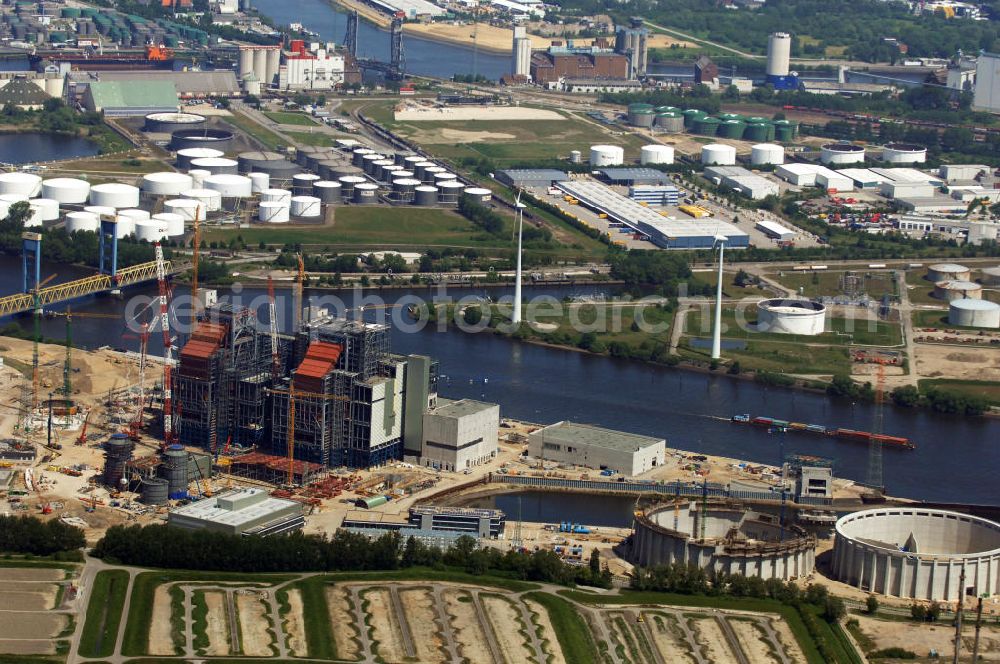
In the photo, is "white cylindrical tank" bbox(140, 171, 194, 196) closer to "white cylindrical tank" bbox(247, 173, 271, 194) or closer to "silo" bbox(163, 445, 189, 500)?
"white cylindrical tank" bbox(247, 173, 271, 194)

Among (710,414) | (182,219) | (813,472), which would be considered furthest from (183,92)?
(813,472)

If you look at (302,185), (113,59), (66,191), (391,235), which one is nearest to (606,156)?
(302,185)

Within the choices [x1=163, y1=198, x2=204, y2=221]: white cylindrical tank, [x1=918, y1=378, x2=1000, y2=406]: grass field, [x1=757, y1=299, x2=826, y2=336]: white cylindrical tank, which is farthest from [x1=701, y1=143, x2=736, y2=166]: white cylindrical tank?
[x1=918, y1=378, x2=1000, y2=406]: grass field

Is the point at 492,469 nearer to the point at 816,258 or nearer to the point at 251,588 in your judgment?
the point at 251,588

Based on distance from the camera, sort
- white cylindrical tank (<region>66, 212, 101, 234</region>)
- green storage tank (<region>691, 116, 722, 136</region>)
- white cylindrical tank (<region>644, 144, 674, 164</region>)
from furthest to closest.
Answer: green storage tank (<region>691, 116, 722, 136</region>) → white cylindrical tank (<region>644, 144, 674, 164</region>) → white cylindrical tank (<region>66, 212, 101, 234</region>)

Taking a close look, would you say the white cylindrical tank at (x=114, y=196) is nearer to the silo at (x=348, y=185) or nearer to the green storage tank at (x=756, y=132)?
the silo at (x=348, y=185)

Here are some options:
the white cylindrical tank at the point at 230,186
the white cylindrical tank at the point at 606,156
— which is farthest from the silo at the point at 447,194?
the white cylindrical tank at the point at 606,156
